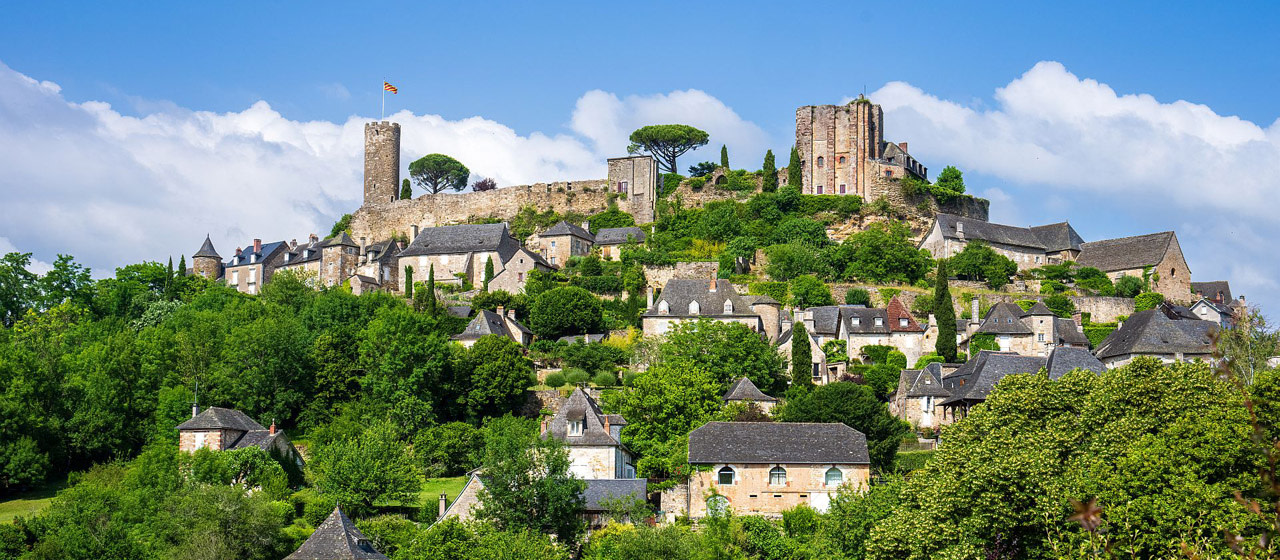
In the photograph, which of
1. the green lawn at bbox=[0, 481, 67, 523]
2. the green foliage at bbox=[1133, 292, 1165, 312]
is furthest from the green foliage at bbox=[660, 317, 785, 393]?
the green lawn at bbox=[0, 481, 67, 523]

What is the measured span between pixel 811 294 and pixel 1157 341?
1928 cm

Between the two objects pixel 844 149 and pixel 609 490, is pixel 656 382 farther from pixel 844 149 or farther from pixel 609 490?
pixel 844 149

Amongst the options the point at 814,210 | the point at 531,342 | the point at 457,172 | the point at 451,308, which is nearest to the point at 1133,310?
the point at 814,210

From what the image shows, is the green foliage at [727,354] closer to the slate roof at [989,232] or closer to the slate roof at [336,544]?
the slate roof at [336,544]

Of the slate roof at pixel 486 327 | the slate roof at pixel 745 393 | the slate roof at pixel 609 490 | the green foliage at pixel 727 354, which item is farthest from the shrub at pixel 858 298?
the slate roof at pixel 609 490

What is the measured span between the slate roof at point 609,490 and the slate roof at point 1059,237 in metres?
46.9

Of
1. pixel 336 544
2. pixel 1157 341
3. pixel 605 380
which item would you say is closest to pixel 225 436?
pixel 336 544

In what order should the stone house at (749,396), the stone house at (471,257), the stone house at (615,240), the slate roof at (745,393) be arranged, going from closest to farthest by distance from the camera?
1. the stone house at (749,396)
2. the slate roof at (745,393)
3. the stone house at (471,257)
4. the stone house at (615,240)

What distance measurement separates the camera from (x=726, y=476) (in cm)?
4166

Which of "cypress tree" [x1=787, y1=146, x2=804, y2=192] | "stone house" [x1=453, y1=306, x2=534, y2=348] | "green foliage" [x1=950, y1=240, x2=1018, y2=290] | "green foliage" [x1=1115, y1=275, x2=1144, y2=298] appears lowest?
"stone house" [x1=453, y1=306, x2=534, y2=348]

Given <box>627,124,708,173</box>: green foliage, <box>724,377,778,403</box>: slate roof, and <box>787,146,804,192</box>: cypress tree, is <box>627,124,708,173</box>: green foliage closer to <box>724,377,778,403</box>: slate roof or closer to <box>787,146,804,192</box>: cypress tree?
<box>787,146,804,192</box>: cypress tree

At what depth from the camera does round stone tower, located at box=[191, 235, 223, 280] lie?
9056 centimetres

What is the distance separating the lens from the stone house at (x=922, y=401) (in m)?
53.9

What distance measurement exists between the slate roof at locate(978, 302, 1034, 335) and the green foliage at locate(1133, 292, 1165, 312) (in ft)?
29.0
